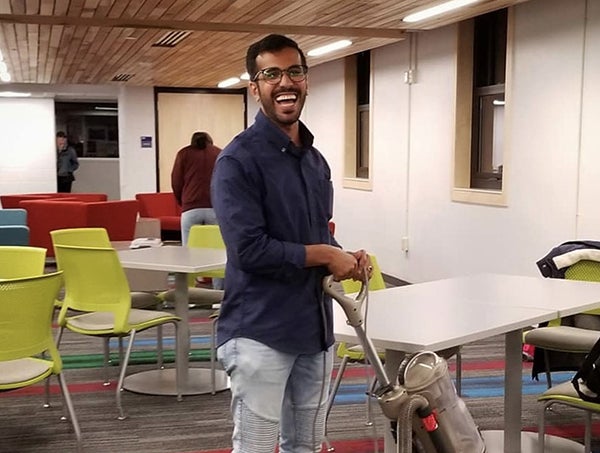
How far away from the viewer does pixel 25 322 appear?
322 cm

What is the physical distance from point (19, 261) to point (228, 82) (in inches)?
344

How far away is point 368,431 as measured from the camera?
13.3 feet

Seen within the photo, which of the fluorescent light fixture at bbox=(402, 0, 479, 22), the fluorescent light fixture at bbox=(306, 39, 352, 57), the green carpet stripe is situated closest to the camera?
the green carpet stripe

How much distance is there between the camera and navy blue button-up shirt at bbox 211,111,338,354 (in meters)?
1.98

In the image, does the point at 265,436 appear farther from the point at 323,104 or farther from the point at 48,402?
the point at 323,104

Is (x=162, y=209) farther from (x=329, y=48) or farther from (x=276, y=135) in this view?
(x=276, y=135)

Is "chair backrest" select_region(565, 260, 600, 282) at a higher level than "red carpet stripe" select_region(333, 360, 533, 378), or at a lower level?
higher

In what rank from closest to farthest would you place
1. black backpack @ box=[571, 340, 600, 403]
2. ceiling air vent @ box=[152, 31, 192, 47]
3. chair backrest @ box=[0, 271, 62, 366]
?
black backpack @ box=[571, 340, 600, 403]
chair backrest @ box=[0, 271, 62, 366]
ceiling air vent @ box=[152, 31, 192, 47]

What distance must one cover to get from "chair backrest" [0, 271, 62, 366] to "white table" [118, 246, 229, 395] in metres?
1.01

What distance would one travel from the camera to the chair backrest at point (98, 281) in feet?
13.6

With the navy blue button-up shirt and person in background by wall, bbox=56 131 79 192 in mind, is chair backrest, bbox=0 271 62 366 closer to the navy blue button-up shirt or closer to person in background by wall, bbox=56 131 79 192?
the navy blue button-up shirt

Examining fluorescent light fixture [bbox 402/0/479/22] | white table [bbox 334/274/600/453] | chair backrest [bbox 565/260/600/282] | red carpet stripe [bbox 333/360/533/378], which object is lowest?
red carpet stripe [bbox 333/360/533/378]

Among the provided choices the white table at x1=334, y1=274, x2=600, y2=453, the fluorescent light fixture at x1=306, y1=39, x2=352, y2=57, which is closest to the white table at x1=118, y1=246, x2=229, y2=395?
the white table at x1=334, y1=274, x2=600, y2=453

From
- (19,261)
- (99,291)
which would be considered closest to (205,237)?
(99,291)
